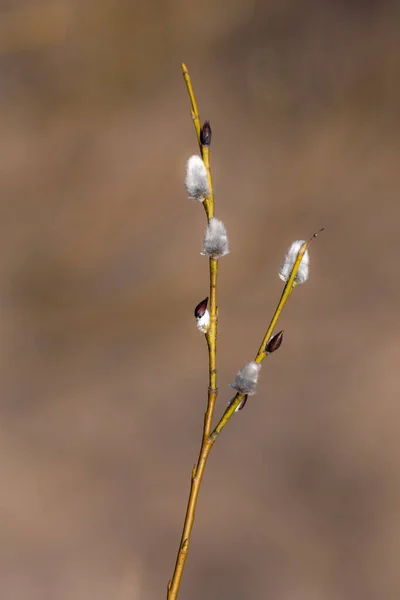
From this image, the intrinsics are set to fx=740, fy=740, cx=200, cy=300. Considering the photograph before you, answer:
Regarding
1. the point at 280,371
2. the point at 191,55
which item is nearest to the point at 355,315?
the point at 280,371

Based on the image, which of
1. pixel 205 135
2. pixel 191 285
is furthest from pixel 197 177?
pixel 191 285

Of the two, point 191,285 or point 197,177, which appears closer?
point 197,177

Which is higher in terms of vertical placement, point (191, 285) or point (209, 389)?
point (191, 285)

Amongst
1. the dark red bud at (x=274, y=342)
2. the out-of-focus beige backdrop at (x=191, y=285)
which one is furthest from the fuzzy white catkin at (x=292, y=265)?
the out-of-focus beige backdrop at (x=191, y=285)

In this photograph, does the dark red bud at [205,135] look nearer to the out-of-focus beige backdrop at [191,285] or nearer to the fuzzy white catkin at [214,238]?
the fuzzy white catkin at [214,238]

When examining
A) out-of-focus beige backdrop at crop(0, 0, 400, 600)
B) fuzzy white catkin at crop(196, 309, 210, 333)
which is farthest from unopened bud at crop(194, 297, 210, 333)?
out-of-focus beige backdrop at crop(0, 0, 400, 600)

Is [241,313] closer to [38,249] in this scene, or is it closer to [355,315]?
[355,315]

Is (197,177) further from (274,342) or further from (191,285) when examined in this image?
(191,285)
